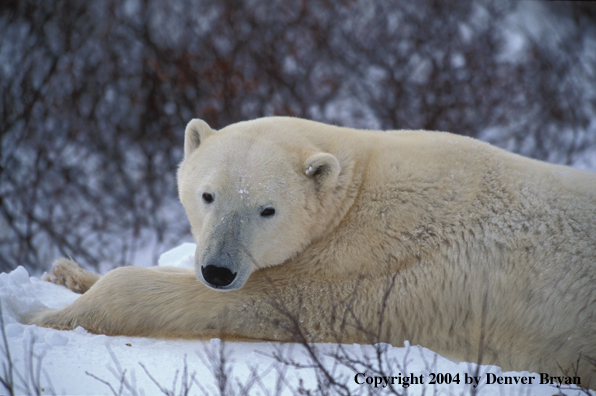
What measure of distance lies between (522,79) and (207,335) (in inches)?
368

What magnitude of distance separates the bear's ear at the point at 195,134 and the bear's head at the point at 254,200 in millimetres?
173

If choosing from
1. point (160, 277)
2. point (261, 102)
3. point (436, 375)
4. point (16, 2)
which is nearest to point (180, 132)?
point (261, 102)

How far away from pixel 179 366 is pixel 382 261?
3.70ft

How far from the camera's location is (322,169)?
2.83 meters

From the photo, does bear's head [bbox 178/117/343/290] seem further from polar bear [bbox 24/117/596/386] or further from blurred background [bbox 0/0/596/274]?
blurred background [bbox 0/0/596/274]

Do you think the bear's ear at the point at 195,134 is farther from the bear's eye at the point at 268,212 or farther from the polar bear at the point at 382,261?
the bear's eye at the point at 268,212

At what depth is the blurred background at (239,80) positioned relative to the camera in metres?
8.98

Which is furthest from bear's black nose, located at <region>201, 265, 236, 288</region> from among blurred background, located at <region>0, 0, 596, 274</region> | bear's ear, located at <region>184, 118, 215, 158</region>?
blurred background, located at <region>0, 0, 596, 274</region>

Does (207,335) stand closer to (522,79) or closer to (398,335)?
(398,335)

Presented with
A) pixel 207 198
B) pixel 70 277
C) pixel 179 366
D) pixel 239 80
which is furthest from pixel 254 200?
pixel 239 80

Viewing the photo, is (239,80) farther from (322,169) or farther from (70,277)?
(322,169)

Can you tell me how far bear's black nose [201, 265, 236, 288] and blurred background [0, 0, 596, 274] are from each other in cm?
629

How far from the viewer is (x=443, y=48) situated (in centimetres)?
1021

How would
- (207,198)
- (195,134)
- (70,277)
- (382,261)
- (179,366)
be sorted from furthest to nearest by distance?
1. (70,277)
2. (195,134)
3. (207,198)
4. (382,261)
5. (179,366)
